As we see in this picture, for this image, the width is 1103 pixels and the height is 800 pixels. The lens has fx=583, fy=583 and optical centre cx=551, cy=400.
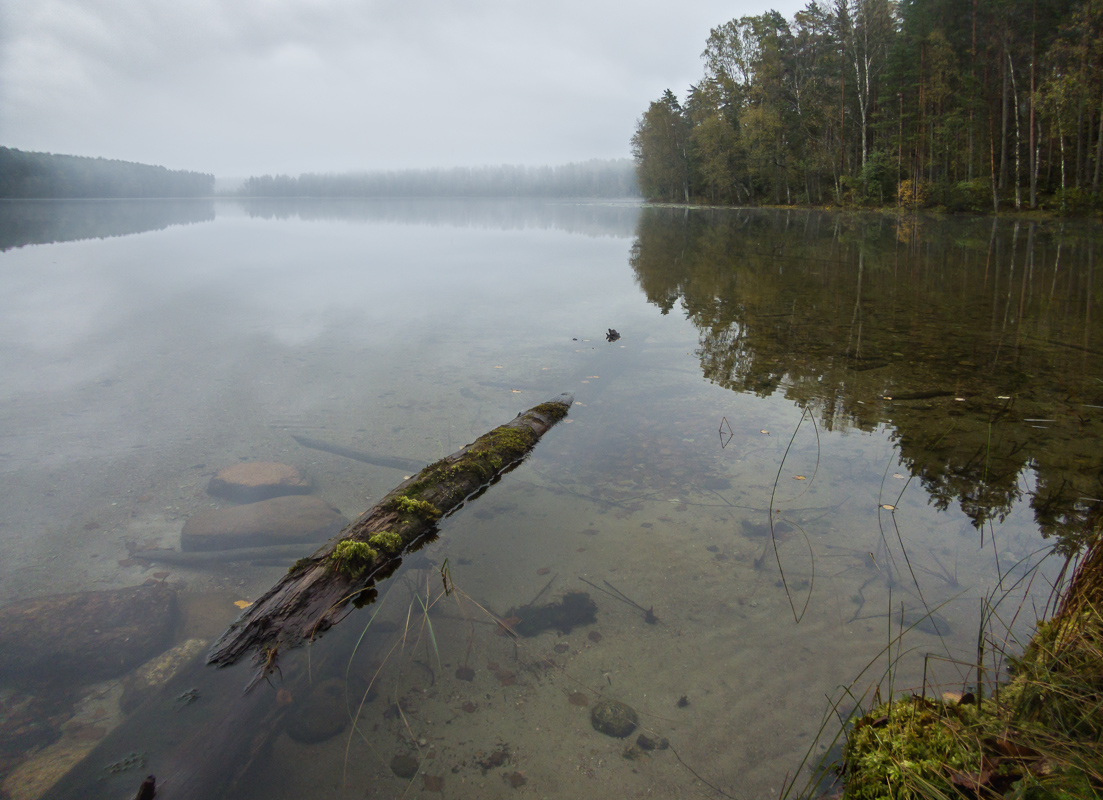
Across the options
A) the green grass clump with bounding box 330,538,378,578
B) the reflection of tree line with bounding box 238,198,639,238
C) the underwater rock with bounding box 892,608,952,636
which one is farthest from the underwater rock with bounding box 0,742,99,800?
the reflection of tree line with bounding box 238,198,639,238

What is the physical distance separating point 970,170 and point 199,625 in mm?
37244

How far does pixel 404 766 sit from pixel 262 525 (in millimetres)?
2403

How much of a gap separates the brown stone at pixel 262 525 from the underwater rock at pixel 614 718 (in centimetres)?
233

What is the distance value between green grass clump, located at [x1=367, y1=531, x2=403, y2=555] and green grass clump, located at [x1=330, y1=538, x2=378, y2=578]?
0.31ft

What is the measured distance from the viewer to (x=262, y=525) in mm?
4148

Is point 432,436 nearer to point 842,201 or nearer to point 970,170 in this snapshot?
point 970,170

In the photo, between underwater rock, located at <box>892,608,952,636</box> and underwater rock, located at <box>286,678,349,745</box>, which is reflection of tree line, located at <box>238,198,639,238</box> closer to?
underwater rock, located at <box>892,608,952,636</box>

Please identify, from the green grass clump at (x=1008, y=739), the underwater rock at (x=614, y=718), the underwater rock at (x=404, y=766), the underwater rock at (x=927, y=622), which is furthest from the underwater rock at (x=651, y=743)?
the underwater rock at (x=927, y=622)

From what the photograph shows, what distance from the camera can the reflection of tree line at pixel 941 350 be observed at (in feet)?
14.5

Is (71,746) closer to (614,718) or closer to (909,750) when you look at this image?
(614,718)

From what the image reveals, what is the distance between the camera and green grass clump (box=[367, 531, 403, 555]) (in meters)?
3.55

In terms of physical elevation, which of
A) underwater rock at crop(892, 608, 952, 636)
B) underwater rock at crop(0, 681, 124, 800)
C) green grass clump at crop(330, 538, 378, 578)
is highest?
green grass clump at crop(330, 538, 378, 578)

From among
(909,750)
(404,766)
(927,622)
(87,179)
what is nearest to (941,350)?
(927,622)

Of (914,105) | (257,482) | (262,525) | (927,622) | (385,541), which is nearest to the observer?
(927,622)
